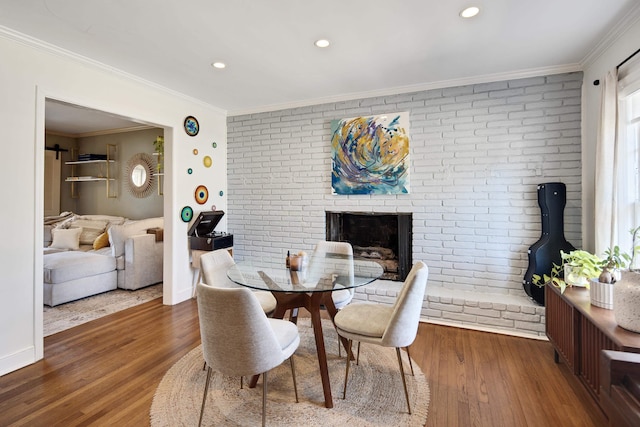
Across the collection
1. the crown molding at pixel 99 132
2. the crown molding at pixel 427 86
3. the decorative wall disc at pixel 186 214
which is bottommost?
the decorative wall disc at pixel 186 214

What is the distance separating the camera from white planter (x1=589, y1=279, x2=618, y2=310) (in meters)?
1.82

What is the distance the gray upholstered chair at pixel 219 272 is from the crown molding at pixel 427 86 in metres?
2.16

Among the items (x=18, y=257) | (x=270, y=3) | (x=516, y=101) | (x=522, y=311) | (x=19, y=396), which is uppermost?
(x=270, y=3)

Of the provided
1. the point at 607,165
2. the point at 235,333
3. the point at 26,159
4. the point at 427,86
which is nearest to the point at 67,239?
the point at 26,159

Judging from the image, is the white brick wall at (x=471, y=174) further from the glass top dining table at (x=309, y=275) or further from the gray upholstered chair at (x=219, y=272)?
the gray upholstered chair at (x=219, y=272)

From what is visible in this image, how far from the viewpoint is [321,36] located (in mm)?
2301

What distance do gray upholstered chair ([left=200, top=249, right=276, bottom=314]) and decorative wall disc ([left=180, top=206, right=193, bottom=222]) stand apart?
135cm

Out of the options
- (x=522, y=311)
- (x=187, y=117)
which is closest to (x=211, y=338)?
(x=522, y=311)

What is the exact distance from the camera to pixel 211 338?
1542mm

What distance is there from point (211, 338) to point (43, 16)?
7.63 feet

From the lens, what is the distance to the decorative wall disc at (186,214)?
12.1 ft

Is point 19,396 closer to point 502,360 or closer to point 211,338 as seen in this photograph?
point 211,338

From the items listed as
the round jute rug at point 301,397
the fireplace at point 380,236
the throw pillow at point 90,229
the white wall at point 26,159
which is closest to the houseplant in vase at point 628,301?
the round jute rug at point 301,397

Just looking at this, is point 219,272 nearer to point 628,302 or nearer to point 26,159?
point 26,159
